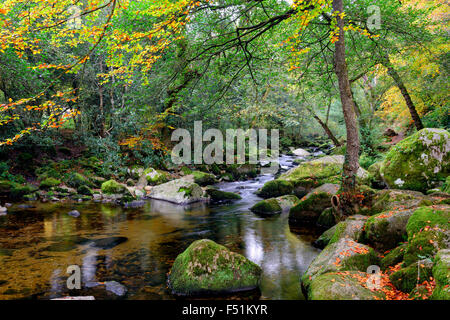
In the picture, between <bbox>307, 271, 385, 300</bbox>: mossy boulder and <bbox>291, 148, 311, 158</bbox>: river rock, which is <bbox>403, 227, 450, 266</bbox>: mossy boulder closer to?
<bbox>307, 271, 385, 300</bbox>: mossy boulder

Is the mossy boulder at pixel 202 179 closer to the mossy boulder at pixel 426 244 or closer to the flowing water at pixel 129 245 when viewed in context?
the flowing water at pixel 129 245

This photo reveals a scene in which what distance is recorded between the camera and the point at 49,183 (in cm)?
1263

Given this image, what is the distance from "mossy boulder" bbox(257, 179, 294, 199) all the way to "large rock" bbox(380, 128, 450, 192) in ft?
13.6

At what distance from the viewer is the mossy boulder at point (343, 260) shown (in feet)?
13.4

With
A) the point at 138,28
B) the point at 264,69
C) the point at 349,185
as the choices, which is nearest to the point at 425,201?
the point at 349,185

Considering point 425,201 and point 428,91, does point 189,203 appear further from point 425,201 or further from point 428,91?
point 428,91

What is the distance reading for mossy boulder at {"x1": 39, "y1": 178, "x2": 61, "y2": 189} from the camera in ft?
41.2

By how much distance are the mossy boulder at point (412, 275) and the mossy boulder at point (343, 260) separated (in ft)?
2.07

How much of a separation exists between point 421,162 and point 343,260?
Result: 5.77 metres

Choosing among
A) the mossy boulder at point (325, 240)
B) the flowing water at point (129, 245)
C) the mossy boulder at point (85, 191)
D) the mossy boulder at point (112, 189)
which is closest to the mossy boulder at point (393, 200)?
the mossy boulder at point (325, 240)

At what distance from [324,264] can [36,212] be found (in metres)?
9.43

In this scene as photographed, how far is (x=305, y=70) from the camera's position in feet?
25.7

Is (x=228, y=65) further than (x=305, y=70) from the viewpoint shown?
No

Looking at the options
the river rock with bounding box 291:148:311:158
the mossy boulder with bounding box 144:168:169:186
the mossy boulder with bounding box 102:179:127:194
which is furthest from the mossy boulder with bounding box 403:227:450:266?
the river rock with bounding box 291:148:311:158
